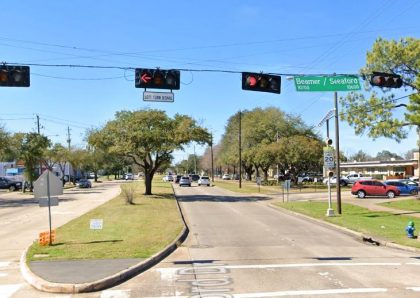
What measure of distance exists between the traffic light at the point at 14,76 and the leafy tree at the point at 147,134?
83.5 feet

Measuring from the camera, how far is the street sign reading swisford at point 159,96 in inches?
686

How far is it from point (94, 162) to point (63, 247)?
303ft

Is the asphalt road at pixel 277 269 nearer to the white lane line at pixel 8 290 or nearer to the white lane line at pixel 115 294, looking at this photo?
the white lane line at pixel 115 294

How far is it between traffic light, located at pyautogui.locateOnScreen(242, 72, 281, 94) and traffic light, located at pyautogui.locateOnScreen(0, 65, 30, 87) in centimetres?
711

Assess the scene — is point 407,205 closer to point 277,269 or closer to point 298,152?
point 277,269

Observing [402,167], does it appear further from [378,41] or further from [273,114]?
[378,41]

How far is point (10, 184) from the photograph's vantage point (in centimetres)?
6738

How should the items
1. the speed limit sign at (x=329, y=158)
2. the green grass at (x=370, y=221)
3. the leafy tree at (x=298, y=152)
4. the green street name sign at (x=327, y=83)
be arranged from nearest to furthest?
the green grass at (x=370, y=221) → the green street name sign at (x=327, y=83) → the speed limit sign at (x=329, y=158) → the leafy tree at (x=298, y=152)

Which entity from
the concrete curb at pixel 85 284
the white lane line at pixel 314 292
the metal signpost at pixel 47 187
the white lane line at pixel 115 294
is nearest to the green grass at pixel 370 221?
the white lane line at pixel 314 292

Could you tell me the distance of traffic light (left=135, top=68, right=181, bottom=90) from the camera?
17531mm

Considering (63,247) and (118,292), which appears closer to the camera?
(118,292)

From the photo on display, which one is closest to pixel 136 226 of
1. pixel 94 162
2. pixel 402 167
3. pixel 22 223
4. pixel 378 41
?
pixel 22 223

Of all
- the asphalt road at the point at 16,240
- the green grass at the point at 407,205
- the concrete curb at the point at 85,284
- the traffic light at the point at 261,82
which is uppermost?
the traffic light at the point at 261,82

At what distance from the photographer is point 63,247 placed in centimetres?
1545
